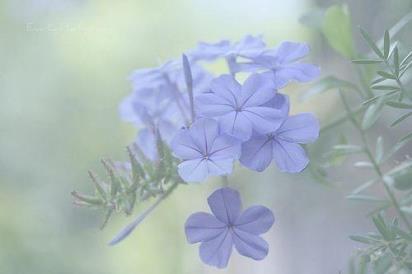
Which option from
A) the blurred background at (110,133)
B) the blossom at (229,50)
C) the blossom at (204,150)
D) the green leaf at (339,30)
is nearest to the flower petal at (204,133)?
the blossom at (204,150)

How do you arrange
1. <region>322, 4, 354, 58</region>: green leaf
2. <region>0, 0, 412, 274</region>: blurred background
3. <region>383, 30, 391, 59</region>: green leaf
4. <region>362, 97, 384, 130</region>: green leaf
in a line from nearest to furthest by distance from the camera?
<region>383, 30, 391, 59</region>: green leaf, <region>362, 97, 384, 130</region>: green leaf, <region>322, 4, 354, 58</region>: green leaf, <region>0, 0, 412, 274</region>: blurred background

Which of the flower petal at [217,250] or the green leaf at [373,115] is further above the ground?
the green leaf at [373,115]

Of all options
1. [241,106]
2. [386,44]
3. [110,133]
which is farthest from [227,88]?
[110,133]

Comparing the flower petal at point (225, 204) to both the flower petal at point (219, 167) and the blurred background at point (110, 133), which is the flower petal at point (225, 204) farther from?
the blurred background at point (110, 133)

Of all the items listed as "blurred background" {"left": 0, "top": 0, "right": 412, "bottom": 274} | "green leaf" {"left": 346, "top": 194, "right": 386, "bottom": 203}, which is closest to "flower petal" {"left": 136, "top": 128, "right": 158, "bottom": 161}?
"green leaf" {"left": 346, "top": 194, "right": 386, "bottom": 203}

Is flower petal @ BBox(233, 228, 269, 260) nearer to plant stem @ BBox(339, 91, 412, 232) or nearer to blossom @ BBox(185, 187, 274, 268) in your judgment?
blossom @ BBox(185, 187, 274, 268)

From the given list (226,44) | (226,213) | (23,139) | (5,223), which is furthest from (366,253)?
(23,139)

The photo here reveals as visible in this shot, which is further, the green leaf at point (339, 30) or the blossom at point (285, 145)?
the green leaf at point (339, 30)

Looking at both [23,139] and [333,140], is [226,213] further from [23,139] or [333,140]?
[23,139]
